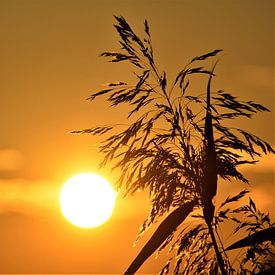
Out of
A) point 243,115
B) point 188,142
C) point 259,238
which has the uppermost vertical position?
point 243,115

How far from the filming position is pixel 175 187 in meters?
3.73

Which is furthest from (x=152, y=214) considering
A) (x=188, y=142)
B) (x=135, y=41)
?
(x=135, y=41)

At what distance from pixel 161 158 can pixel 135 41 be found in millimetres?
991

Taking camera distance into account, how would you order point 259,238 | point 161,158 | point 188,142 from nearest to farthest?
point 259,238 < point 188,142 < point 161,158

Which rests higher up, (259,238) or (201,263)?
(201,263)

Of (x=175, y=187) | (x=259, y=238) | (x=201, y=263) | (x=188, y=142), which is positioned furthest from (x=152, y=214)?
(x=259, y=238)

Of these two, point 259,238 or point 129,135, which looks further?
point 129,135

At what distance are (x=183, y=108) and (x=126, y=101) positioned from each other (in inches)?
20.3

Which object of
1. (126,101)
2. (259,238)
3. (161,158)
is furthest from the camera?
(126,101)

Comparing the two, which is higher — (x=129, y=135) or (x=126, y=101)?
(x=126, y=101)

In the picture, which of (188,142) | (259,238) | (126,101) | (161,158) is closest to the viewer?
(259,238)

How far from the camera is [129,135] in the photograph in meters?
3.79

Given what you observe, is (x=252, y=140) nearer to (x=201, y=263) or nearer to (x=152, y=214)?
(x=152, y=214)

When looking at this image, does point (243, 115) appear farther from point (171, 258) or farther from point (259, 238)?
point (259, 238)
